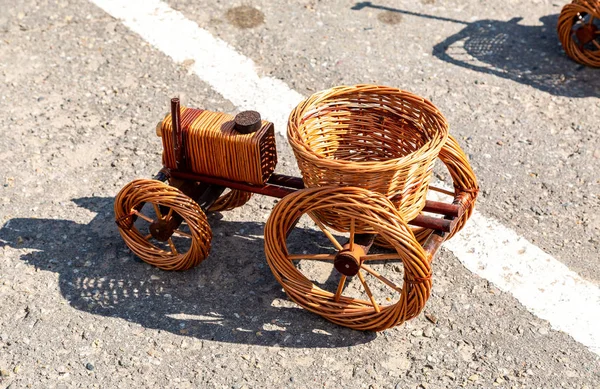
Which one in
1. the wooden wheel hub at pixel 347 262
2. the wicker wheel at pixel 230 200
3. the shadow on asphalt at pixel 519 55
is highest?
the wooden wheel hub at pixel 347 262

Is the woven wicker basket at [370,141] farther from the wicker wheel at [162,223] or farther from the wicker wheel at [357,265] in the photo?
the wicker wheel at [162,223]

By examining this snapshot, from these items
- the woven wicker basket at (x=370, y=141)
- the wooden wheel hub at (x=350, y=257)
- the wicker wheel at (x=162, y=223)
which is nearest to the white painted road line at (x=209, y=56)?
the woven wicker basket at (x=370, y=141)

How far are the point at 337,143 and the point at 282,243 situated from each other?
0.60 meters

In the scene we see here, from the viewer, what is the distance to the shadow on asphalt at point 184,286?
3275mm

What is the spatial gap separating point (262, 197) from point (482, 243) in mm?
1135

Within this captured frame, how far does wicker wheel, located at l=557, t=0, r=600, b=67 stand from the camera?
4801 millimetres

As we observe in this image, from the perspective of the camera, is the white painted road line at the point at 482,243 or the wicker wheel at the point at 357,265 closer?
the wicker wheel at the point at 357,265

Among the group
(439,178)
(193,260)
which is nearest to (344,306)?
(193,260)

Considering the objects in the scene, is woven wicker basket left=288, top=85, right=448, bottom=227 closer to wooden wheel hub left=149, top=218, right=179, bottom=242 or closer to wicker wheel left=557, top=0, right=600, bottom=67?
wooden wheel hub left=149, top=218, right=179, bottom=242

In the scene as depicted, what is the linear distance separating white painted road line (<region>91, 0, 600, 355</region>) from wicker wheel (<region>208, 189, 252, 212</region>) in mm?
732

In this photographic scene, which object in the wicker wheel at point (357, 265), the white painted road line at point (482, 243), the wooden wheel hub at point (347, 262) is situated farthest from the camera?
the white painted road line at point (482, 243)

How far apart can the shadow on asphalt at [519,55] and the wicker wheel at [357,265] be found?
78.5 inches

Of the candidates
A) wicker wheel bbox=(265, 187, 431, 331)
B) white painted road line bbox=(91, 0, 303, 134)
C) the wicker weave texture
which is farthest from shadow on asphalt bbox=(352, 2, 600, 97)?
the wicker weave texture

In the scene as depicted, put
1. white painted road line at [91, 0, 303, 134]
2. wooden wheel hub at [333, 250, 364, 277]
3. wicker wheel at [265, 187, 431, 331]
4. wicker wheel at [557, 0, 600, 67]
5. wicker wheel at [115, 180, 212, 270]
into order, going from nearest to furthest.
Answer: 1. wicker wheel at [265, 187, 431, 331]
2. wooden wheel hub at [333, 250, 364, 277]
3. wicker wheel at [115, 180, 212, 270]
4. white painted road line at [91, 0, 303, 134]
5. wicker wheel at [557, 0, 600, 67]
